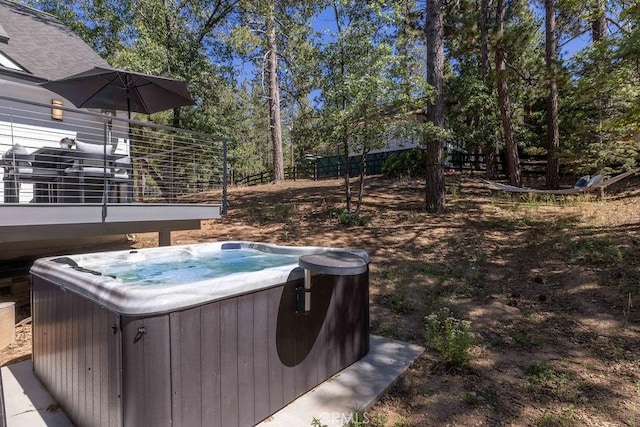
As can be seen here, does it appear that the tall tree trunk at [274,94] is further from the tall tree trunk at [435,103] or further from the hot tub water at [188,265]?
the hot tub water at [188,265]

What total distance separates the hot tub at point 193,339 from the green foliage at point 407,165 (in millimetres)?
11057

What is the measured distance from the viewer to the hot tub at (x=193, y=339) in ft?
6.17

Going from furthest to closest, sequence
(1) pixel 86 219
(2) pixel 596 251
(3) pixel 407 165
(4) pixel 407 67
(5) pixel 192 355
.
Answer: (3) pixel 407 165
(4) pixel 407 67
(2) pixel 596 251
(1) pixel 86 219
(5) pixel 192 355

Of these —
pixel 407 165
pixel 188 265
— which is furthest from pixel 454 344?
pixel 407 165

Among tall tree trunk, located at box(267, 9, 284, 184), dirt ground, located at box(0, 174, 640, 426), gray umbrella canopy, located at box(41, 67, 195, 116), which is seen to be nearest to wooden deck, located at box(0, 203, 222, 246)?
dirt ground, located at box(0, 174, 640, 426)

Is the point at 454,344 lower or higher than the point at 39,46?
lower

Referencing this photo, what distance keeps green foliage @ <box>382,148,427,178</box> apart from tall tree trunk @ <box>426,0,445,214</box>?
533cm

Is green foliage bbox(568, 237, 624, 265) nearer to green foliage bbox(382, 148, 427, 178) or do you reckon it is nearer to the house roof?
green foliage bbox(382, 148, 427, 178)

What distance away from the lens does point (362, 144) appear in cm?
740

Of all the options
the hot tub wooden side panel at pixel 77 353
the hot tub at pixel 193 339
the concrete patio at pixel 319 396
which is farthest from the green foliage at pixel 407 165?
the hot tub wooden side panel at pixel 77 353

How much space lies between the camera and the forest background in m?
6.92

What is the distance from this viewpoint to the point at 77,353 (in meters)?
2.40

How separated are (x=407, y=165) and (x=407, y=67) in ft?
22.8

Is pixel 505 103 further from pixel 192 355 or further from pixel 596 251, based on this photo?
pixel 192 355
